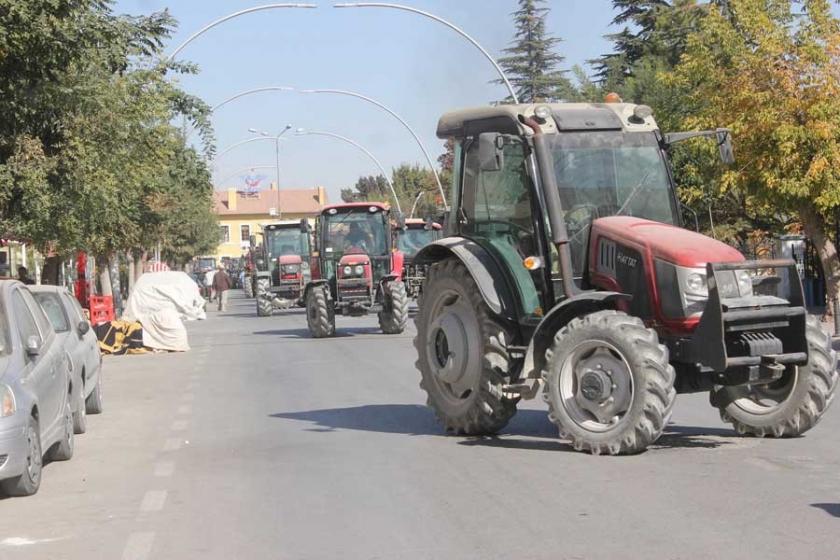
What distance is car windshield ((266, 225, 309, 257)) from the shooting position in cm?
5012

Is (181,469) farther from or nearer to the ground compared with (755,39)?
nearer to the ground

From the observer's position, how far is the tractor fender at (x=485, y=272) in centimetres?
1177

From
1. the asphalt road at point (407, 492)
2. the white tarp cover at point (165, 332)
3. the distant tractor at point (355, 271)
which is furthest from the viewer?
the distant tractor at point (355, 271)

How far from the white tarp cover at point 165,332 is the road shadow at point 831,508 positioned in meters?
21.6

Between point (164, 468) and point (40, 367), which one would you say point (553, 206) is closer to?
point (164, 468)

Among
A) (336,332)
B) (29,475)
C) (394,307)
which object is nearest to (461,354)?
(29,475)

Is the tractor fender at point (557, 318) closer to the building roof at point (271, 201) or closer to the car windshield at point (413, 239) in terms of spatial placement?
the car windshield at point (413, 239)

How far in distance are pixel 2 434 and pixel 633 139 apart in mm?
5751

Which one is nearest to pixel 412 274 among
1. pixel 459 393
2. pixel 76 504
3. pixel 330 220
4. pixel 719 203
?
pixel 330 220

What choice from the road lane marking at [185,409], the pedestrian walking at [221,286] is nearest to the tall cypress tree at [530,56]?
the pedestrian walking at [221,286]

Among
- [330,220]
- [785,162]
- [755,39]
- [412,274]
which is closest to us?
[785,162]

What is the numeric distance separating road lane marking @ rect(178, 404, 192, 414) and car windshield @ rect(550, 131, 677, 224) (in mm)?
6476

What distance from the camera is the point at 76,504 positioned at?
955cm

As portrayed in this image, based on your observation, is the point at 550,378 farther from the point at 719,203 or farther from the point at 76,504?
the point at 719,203
